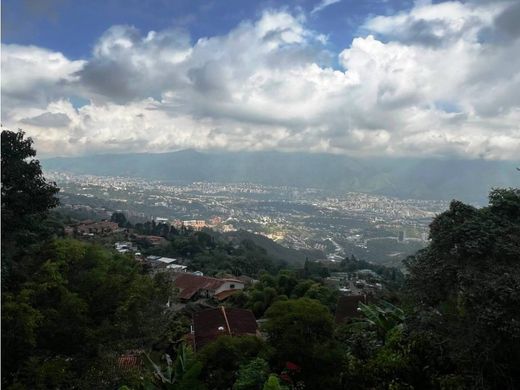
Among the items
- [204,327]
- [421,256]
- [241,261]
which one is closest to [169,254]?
[241,261]

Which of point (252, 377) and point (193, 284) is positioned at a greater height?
point (252, 377)

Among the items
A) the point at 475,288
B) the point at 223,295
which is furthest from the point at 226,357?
the point at 223,295

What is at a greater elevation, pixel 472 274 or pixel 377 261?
pixel 472 274

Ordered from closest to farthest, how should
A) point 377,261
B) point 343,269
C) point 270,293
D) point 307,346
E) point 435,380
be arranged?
point 435,380 → point 307,346 → point 270,293 → point 343,269 → point 377,261

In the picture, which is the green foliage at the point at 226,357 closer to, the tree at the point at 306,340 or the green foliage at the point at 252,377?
the tree at the point at 306,340

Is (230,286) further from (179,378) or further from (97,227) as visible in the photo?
(97,227)

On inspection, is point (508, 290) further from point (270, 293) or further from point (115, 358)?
point (270, 293)

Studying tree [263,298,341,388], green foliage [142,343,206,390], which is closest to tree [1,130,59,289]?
green foliage [142,343,206,390]
